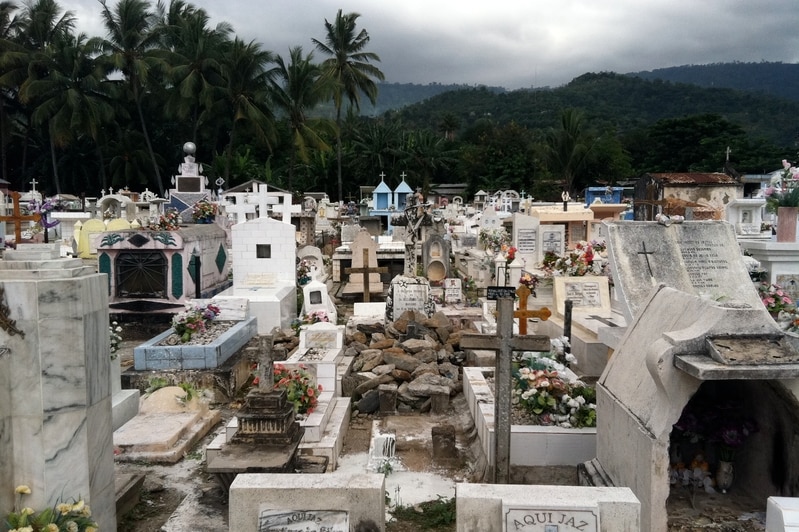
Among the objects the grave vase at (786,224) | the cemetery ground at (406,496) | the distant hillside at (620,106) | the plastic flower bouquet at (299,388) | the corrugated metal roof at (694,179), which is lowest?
the cemetery ground at (406,496)

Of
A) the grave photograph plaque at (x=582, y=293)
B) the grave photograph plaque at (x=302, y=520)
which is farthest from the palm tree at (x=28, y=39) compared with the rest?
the grave photograph plaque at (x=302, y=520)

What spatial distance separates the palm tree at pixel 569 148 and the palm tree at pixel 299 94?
48.2 ft

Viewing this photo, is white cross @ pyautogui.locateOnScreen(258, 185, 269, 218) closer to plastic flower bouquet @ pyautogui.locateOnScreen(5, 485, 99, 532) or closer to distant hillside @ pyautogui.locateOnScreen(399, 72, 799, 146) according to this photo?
plastic flower bouquet @ pyautogui.locateOnScreen(5, 485, 99, 532)

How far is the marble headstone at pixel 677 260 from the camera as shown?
729 cm

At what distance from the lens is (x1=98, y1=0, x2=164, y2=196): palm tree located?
114 ft

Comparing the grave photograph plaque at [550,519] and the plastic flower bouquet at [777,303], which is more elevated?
the plastic flower bouquet at [777,303]

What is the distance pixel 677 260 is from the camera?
7.49m

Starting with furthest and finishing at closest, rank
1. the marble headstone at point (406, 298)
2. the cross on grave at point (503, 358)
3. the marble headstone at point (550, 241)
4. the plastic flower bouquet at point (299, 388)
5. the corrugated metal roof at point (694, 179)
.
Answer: the corrugated metal roof at point (694, 179) < the marble headstone at point (550, 241) < the marble headstone at point (406, 298) < the plastic flower bouquet at point (299, 388) < the cross on grave at point (503, 358)

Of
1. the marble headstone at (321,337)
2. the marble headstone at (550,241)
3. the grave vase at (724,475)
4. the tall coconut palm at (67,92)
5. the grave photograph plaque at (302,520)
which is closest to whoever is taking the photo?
the grave photograph plaque at (302,520)

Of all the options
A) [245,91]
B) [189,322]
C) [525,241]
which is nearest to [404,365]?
[189,322]

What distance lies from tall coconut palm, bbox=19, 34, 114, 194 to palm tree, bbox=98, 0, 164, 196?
52.7 inches

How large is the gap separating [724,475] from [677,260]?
355 centimetres

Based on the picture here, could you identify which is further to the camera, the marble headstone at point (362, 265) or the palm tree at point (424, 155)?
the palm tree at point (424, 155)

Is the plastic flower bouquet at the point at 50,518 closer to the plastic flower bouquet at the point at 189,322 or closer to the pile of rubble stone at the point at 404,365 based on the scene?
the pile of rubble stone at the point at 404,365
